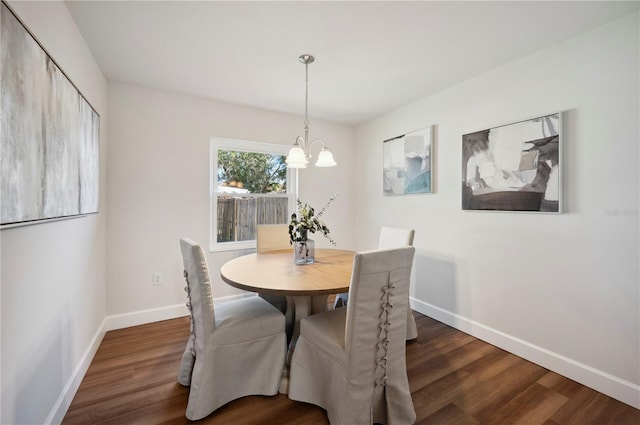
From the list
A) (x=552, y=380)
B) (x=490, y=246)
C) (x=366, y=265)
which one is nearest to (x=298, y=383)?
(x=366, y=265)

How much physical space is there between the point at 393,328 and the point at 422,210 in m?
1.88

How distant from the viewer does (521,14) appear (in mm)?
1709

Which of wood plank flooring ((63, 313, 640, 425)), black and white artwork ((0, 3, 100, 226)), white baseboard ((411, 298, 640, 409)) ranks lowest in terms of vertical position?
wood plank flooring ((63, 313, 640, 425))

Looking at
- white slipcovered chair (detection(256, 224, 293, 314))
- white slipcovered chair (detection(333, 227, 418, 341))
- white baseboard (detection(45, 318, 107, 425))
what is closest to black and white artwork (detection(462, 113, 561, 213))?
white slipcovered chair (detection(333, 227, 418, 341))

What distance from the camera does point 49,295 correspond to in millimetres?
1409

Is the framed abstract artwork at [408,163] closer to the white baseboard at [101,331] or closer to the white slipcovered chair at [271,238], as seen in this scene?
the white slipcovered chair at [271,238]

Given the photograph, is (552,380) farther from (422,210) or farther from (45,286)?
(45,286)

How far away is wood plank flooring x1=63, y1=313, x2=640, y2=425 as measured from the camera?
5.17 ft

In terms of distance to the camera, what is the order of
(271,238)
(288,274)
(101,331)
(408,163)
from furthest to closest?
(408,163) < (271,238) < (101,331) < (288,274)

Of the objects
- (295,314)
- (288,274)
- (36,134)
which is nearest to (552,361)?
(295,314)

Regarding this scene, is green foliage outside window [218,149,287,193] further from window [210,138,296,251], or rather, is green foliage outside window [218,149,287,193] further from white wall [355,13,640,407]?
white wall [355,13,640,407]

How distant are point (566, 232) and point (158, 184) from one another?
137 inches

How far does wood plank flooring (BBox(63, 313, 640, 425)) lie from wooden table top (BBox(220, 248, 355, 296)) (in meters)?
0.72

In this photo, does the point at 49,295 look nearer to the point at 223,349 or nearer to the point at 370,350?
the point at 223,349
